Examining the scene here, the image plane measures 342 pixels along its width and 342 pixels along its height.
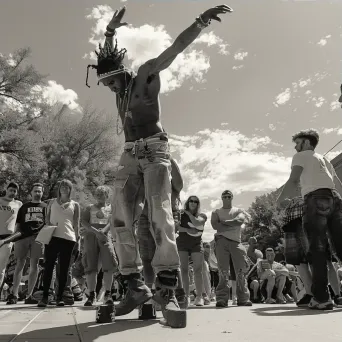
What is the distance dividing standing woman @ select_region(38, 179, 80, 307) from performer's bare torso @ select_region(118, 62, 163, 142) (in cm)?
358

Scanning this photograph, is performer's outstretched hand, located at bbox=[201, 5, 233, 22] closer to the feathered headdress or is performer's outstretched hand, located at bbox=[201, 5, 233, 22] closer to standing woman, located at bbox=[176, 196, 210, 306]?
the feathered headdress

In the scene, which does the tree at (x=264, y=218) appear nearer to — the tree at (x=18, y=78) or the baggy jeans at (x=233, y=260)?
the tree at (x=18, y=78)

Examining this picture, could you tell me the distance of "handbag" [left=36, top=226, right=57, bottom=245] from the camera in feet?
20.7

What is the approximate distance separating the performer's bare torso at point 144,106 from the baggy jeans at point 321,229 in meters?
2.11

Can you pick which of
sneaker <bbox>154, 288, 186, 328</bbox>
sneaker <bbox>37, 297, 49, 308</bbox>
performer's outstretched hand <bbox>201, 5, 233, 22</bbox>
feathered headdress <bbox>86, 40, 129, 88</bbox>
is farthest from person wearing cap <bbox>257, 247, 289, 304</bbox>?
performer's outstretched hand <bbox>201, 5, 233, 22</bbox>

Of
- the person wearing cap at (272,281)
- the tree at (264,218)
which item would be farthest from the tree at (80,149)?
the tree at (264,218)

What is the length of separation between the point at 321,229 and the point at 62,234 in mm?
3881

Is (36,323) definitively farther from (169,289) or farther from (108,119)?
(108,119)

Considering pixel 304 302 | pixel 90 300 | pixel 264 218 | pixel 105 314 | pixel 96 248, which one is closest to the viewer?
pixel 105 314

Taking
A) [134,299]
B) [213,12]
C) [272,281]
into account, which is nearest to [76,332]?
[134,299]

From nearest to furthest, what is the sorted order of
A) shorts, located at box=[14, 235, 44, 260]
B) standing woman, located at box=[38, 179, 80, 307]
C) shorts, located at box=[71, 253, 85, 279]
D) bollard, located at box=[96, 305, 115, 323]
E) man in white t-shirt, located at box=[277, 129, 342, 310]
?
bollard, located at box=[96, 305, 115, 323]
man in white t-shirt, located at box=[277, 129, 342, 310]
standing woman, located at box=[38, 179, 80, 307]
shorts, located at box=[14, 235, 44, 260]
shorts, located at box=[71, 253, 85, 279]

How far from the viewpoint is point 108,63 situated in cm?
340

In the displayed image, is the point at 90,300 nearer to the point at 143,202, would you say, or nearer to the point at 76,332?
the point at 143,202

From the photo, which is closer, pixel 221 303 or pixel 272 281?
pixel 221 303
